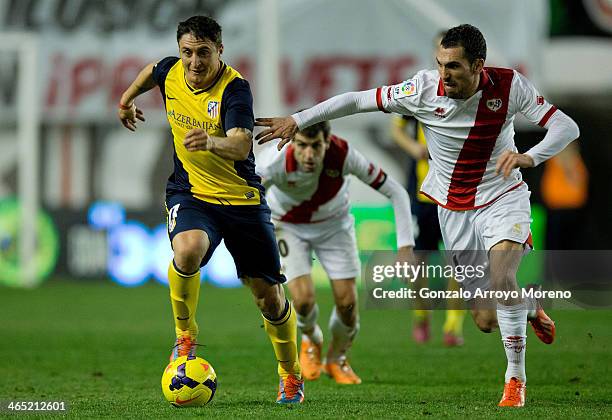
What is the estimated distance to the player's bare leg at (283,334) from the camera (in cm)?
700

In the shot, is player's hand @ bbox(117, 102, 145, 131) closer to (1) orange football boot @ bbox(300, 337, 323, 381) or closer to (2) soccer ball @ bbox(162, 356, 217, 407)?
(2) soccer ball @ bbox(162, 356, 217, 407)

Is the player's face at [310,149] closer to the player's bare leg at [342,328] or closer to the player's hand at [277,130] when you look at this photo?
the player's bare leg at [342,328]

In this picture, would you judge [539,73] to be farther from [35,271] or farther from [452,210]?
[452,210]

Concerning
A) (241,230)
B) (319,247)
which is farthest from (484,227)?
(319,247)

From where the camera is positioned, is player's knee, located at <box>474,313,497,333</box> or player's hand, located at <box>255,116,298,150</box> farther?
player's knee, located at <box>474,313,497,333</box>

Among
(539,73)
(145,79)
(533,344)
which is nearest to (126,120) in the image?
(145,79)

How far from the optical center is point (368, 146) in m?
21.0

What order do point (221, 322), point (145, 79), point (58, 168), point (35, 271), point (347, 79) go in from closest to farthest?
1. point (145, 79)
2. point (221, 322)
3. point (35, 271)
4. point (347, 79)
5. point (58, 168)

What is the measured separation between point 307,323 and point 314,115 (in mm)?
2433

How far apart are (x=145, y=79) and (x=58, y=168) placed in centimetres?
1462

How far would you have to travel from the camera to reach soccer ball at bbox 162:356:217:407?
6.55 m

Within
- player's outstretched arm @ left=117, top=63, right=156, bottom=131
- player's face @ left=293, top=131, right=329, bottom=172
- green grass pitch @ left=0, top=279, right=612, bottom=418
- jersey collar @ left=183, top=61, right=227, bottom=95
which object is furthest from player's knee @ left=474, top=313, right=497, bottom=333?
player's outstretched arm @ left=117, top=63, right=156, bottom=131

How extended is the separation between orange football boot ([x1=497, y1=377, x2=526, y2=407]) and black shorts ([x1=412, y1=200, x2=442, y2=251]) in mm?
4313

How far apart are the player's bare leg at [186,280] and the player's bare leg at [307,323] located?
1952 millimetres
